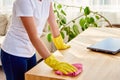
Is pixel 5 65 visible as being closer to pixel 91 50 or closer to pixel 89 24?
pixel 91 50

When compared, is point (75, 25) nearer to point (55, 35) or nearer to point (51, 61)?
point (55, 35)

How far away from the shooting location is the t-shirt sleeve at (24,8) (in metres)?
1.28

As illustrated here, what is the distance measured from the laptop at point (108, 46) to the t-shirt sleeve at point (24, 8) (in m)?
0.50

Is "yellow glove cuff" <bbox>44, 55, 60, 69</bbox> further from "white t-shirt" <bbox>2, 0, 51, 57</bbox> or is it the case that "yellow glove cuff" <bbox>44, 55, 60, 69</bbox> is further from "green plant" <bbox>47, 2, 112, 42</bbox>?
"green plant" <bbox>47, 2, 112, 42</bbox>

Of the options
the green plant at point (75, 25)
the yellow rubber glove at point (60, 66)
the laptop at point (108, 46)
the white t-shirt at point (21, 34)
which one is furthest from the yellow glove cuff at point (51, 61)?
the green plant at point (75, 25)

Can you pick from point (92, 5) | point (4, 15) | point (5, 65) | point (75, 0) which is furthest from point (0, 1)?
point (5, 65)

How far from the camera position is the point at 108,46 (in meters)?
1.56

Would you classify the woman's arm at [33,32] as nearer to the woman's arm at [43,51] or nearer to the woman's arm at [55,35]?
the woman's arm at [43,51]

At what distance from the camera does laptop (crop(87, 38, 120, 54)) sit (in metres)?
1.50

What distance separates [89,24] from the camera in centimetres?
296

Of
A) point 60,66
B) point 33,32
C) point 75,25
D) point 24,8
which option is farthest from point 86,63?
point 75,25

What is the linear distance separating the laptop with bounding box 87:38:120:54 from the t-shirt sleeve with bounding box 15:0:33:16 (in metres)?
0.50

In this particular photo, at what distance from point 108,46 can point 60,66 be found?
449mm

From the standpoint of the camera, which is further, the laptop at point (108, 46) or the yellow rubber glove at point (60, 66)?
the laptop at point (108, 46)
